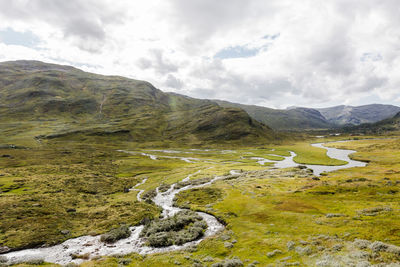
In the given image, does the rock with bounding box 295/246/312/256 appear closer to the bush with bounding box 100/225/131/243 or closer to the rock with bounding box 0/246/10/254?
the bush with bounding box 100/225/131/243

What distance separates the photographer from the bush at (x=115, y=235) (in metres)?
38.3

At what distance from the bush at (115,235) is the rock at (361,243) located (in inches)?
1477

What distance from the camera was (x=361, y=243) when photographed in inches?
953

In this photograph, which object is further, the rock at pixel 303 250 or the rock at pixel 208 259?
the rock at pixel 208 259

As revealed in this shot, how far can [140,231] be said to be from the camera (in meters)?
42.1

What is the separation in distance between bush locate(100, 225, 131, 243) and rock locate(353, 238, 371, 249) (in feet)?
123

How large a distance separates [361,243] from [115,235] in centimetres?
3908

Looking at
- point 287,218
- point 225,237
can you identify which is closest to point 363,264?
point 225,237

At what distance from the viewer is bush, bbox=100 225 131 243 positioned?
1507 inches

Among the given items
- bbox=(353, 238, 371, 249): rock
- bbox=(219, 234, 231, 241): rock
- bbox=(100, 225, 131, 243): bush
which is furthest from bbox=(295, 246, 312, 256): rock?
bbox=(100, 225, 131, 243): bush

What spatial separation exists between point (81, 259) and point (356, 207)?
51254 millimetres

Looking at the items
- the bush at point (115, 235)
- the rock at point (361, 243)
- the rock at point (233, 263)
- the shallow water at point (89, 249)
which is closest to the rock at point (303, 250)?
the rock at point (361, 243)

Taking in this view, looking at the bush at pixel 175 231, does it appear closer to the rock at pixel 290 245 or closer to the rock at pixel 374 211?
the rock at pixel 290 245

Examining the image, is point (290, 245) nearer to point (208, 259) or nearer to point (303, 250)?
point (303, 250)
